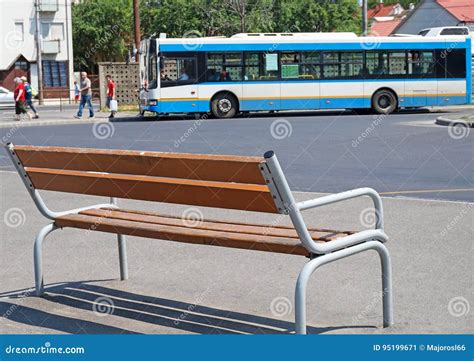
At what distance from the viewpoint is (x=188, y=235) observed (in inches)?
226

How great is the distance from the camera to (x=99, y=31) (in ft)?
251

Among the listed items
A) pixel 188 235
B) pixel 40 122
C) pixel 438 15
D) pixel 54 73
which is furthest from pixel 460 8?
pixel 188 235

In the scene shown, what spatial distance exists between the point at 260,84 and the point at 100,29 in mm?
44631

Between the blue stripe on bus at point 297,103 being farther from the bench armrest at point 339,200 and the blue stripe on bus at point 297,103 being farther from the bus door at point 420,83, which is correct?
the bench armrest at point 339,200

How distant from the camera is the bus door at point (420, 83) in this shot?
35438 millimetres

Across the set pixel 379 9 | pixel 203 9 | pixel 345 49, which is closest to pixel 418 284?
pixel 345 49

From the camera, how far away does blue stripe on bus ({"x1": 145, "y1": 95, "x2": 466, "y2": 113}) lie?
3406cm

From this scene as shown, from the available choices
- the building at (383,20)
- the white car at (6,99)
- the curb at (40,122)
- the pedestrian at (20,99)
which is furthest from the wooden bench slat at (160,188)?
the building at (383,20)

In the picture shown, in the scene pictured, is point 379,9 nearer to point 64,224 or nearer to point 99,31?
point 99,31

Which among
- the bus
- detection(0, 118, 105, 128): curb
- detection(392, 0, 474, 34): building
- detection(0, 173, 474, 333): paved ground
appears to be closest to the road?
the bus

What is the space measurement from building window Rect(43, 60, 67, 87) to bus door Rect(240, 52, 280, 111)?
36.8m

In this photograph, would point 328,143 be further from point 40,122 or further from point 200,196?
point 200,196

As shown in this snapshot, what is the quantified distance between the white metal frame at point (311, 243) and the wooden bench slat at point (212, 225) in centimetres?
9

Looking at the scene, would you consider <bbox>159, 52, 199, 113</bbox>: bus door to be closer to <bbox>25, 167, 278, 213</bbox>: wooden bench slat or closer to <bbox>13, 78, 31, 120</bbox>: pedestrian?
<bbox>13, 78, 31, 120</bbox>: pedestrian
